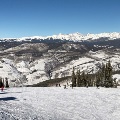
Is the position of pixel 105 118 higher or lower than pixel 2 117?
lower

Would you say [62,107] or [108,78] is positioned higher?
[108,78]

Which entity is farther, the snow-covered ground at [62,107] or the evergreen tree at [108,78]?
the evergreen tree at [108,78]

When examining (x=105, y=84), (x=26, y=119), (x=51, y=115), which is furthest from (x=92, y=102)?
(x=105, y=84)

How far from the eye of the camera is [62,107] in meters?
52.6

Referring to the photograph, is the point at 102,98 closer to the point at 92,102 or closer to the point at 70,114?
the point at 92,102

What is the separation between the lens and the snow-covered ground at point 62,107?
40.0 metres

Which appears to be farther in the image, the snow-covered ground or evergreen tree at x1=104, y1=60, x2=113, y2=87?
evergreen tree at x1=104, y1=60, x2=113, y2=87

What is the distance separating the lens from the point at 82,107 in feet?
181

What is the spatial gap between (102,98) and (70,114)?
817 inches

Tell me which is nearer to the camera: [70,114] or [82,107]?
[70,114]

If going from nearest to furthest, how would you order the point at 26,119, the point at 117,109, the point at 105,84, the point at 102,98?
the point at 26,119
the point at 117,109
the point at 102,98
the point at 105,84

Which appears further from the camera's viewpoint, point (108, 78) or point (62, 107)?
point (108, 78)

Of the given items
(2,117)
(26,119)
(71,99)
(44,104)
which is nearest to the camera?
(2,117)

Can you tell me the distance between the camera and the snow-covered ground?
40031mm
